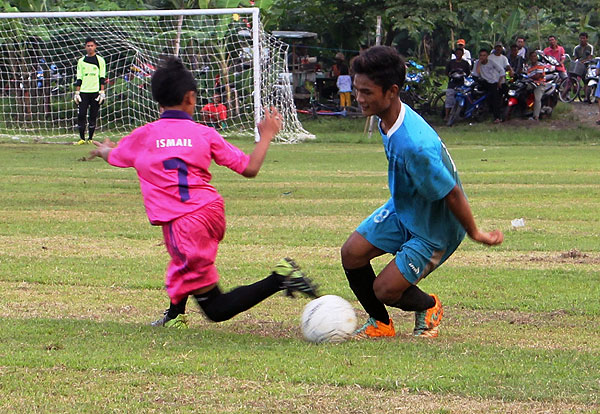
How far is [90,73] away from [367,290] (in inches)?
625

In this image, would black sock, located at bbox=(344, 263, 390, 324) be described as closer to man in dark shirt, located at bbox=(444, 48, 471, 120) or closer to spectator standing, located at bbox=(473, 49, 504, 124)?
spectator standing, located at bbox=(473, 49, 504, 124)

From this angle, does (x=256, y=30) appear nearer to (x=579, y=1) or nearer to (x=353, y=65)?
(x=579, y=1)

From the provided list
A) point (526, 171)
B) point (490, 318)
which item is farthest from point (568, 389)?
point (526, 171)

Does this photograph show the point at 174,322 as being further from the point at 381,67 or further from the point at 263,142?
the point at 381,67

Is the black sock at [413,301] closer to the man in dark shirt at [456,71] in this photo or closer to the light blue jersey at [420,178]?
the light blue jersey at [420,178]

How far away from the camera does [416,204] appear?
515cm

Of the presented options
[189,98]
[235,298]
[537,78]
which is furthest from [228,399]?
[537,78]

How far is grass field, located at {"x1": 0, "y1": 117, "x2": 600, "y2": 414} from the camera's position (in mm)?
4090

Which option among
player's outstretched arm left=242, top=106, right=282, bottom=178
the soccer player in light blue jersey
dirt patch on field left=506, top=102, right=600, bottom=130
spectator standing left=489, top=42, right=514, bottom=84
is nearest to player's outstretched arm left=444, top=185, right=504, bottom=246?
the soccer player in light blue jersey

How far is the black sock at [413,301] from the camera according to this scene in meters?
5.35

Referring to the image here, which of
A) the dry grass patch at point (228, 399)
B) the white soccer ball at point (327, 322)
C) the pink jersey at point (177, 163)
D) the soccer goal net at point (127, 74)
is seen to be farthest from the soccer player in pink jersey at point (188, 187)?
the soccer goal net at point (127, 74)

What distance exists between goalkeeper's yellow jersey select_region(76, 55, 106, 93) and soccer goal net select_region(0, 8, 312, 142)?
172 centimetres

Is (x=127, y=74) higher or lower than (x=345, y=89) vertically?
higher

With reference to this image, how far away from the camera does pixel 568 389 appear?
417cm
